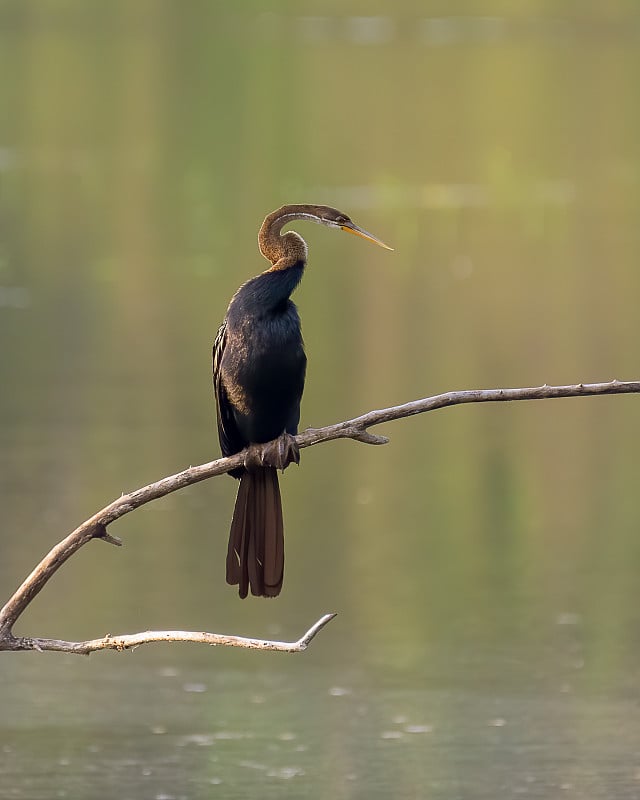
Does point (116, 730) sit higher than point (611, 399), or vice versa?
point (611, 399)

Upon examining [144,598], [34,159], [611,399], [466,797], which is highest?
[34,159]

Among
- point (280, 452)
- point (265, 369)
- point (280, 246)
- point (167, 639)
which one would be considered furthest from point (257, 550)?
point (167, 639)

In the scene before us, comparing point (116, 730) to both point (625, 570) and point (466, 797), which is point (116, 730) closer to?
point (466, 797)

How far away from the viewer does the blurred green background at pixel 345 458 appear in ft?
25.8

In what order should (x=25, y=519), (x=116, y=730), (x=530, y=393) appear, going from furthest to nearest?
(x=25, y=519) < (x=116, y=730) < (x=530, y=393)

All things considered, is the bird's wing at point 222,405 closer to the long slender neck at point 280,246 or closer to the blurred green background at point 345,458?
the long slender neck at point 280,246

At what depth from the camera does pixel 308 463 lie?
12273 mm

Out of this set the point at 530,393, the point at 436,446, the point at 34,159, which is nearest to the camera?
the point at 530,393

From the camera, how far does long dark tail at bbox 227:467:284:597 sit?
5.61 metres

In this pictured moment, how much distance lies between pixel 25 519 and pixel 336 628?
2.37 m

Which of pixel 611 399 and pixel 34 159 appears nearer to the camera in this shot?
pixel 611 399

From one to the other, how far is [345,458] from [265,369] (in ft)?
21.8

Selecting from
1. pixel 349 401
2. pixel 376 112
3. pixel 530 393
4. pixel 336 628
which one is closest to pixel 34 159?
pixel 376 112

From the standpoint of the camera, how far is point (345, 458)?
12.6 metres
